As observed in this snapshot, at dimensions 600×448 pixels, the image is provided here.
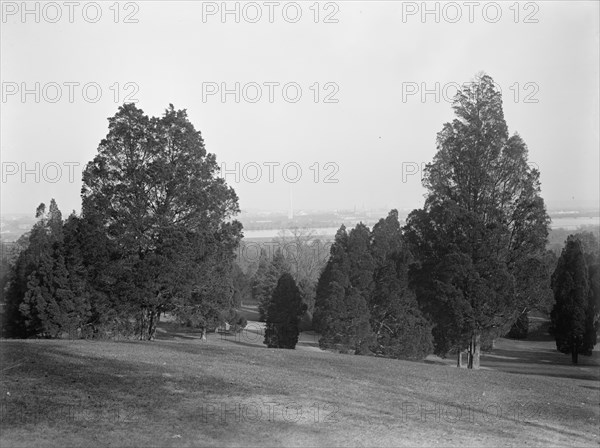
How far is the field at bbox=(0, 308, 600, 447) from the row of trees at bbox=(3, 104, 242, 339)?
4185mm

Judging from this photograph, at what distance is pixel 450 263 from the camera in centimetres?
1970

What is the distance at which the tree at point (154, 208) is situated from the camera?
784 inches

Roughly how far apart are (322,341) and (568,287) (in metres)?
16.9

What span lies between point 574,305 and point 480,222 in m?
20.4

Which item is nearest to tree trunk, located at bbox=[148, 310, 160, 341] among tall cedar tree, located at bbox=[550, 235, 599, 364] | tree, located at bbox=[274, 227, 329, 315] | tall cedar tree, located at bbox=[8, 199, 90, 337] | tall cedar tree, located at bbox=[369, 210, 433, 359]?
tall cedar tree, located at bbox=[8, 199, 90, 337]

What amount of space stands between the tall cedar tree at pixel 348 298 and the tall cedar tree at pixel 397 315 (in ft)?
2.14

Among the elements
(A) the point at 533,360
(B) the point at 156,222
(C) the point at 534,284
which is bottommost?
(A) the point at 533,360

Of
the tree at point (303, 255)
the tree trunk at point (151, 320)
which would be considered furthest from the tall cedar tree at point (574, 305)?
the tree at point (303, 255)

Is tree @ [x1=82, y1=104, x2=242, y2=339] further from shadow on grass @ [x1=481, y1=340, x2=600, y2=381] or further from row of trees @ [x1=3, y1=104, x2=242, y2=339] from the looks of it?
shadow on grass @ [x1=481, y1=340, x2=600, y2=381]

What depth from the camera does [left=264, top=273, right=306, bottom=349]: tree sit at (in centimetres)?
3406

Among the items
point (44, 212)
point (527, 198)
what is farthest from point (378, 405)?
point (44, 212)

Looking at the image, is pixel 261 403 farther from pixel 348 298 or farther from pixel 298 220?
pixel 298 220

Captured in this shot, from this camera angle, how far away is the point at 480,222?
1966 centimetres
